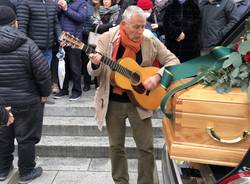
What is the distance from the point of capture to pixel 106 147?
17.9 ft

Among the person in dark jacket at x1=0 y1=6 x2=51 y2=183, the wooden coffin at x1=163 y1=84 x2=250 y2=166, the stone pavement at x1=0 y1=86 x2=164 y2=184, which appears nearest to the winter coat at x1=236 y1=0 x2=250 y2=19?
the stone pavement at x1=0 y1=86 x2=164 y2=184

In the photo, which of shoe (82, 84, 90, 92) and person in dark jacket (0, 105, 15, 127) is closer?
person in dark jacket (0, 105, 15, 127)

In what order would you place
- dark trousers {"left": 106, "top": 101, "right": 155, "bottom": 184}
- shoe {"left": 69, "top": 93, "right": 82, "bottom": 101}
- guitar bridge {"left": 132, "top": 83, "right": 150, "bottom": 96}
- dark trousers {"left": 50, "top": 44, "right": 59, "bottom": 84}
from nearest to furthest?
guitar bridge {"left": 132, "top": 83, "right": 150, "bottom": 96} → dark trousers {"left": 106, "top": 101, "right": 155, "bottom": 184} → shoe {"left": 69, "top": 93, "right": 82, "bottom": 101} → dark trousers {"left": 50, "top": 44, "right": 59, "bottom": 84}

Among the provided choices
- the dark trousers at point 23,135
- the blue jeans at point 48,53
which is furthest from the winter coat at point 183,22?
the dark trousers at point 23,135

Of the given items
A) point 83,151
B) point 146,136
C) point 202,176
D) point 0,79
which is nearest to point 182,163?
point 202,176

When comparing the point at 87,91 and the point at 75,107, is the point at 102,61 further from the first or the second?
the point at 87,91

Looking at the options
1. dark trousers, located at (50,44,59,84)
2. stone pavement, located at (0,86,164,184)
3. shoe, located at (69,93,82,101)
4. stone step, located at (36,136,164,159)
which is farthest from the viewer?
dark trousers, located at (50,44,59,84)

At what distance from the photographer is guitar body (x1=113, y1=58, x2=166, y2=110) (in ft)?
12.8

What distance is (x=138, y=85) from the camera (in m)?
3.96

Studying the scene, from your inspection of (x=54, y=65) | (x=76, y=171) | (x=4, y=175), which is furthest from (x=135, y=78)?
(x=54, y=65)

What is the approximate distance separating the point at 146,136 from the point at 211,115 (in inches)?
69.8

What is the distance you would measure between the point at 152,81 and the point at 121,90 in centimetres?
34

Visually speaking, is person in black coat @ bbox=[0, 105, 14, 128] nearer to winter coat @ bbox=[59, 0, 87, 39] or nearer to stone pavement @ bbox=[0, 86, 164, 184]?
stone pavement @ bbox=[0, 86, 164, 184]

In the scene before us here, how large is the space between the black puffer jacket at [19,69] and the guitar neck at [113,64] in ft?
2.86
